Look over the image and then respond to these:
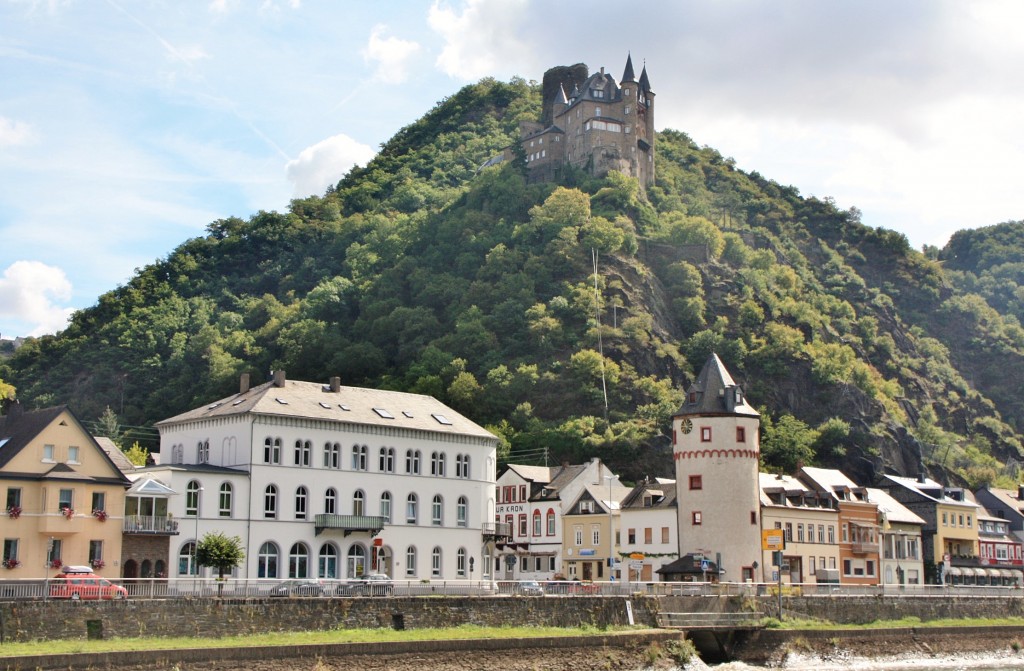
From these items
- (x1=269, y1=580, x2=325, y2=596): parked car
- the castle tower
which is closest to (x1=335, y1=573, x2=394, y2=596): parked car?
(x1=269, y1=580, x2=325, y2=596): parked car

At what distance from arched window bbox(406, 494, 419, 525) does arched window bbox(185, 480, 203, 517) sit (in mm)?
12203

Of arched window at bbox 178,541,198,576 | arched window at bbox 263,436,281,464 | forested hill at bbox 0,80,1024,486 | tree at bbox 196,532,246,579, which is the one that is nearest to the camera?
tree at bbox 196,532,246,579

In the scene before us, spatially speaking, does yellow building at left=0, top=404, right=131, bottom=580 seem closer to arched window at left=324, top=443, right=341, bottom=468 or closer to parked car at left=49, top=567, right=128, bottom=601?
parked car at left=49, top=567, right=128, bottom=601

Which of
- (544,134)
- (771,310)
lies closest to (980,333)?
(771,310)

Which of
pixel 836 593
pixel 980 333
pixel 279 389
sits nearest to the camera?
pixel 836 593

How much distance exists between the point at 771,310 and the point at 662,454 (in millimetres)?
45038

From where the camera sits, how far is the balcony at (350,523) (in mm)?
61000

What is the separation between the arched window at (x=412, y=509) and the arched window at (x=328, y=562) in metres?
4.69

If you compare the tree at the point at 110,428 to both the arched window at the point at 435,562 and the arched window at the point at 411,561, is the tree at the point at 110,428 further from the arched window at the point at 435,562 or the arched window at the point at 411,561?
the arched window at the point at 411,561

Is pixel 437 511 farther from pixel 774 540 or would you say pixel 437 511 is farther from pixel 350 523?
pixel 774 540

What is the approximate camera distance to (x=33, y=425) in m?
49.0

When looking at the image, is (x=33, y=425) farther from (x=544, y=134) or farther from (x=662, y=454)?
(x=544, y=134)

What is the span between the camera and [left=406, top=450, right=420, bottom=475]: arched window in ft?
215

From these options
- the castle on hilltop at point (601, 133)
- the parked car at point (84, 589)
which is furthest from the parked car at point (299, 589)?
the castle on hilltop at point (601, 133)
